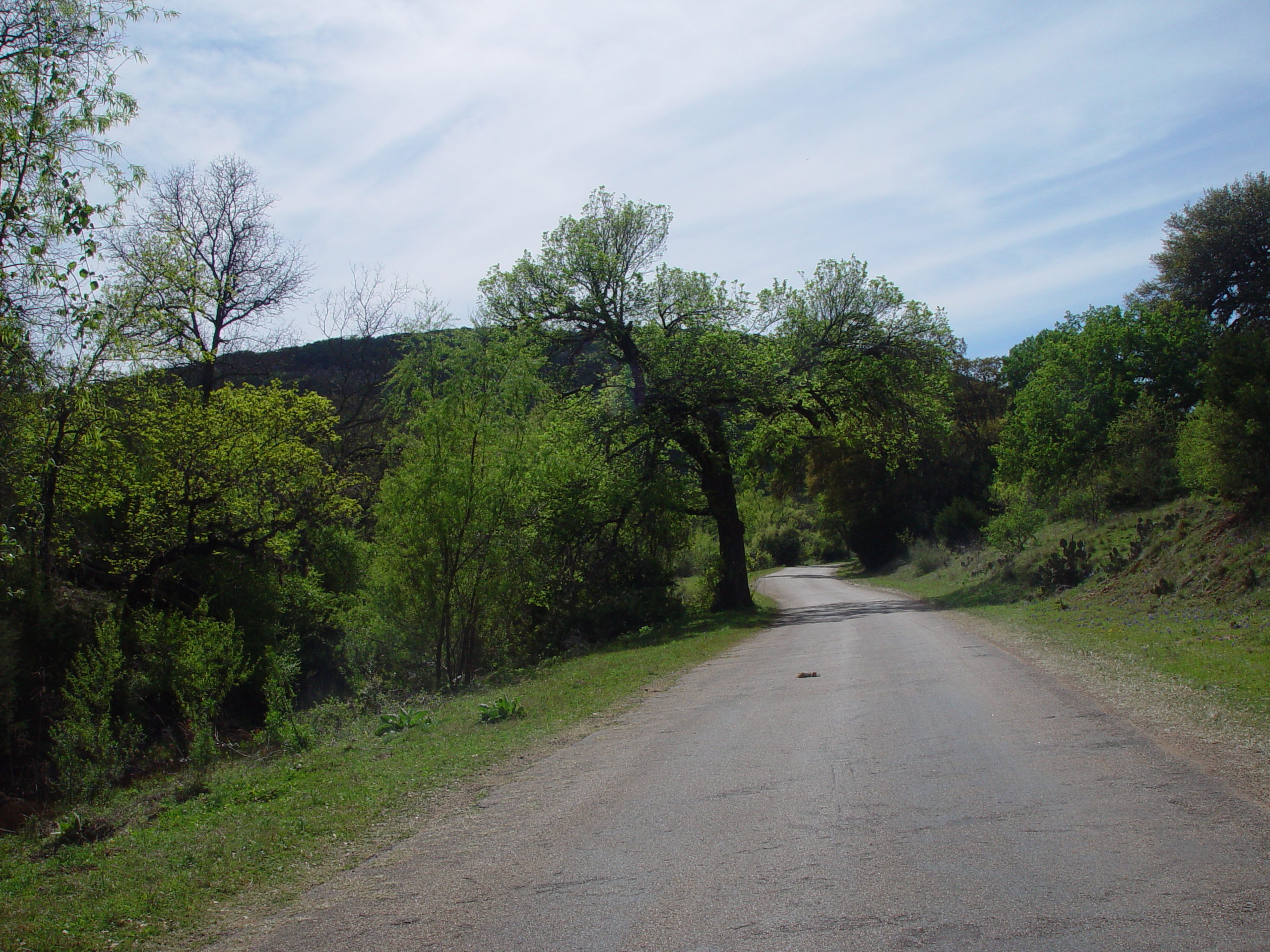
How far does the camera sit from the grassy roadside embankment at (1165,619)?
7.85 meters

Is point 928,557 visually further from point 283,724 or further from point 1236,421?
point 283,724

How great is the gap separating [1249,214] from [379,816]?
160 feet

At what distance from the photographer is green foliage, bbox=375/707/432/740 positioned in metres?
11.1

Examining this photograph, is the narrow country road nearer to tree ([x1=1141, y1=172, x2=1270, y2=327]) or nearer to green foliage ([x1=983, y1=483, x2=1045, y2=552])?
green foliage ([x1=983, y1=483, x2=1045, y2=552])

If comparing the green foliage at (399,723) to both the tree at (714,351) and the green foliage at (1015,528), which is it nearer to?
the tree at (714,351)

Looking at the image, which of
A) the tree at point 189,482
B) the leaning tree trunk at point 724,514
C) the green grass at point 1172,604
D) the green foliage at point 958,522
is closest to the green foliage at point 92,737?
the tree at point 189,482

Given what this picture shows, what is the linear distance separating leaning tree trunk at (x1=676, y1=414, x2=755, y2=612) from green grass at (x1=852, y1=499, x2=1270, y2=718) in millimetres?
6469

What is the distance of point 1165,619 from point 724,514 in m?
14.6

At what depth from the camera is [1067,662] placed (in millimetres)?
12180

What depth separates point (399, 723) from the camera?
A: 1124cm

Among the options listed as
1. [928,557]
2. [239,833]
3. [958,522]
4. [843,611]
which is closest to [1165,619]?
[843,611]

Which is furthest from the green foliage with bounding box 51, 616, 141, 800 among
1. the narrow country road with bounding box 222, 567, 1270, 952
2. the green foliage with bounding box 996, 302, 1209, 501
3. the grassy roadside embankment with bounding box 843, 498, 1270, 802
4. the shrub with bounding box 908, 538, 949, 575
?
the shrub with bounding box 908, 538, 949, 575

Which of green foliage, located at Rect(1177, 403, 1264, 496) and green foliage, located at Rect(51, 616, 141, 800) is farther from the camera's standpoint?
green foliage, located at Rect(1177, 403, 1264, 496)

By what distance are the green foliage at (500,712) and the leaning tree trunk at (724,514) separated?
53.8 ft
